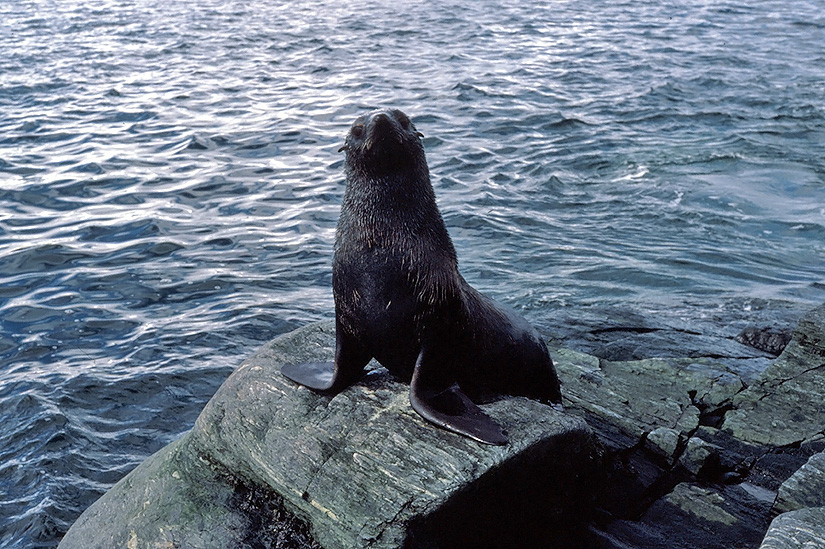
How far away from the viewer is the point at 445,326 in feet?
15.3

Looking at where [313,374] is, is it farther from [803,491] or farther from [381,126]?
[803,491]

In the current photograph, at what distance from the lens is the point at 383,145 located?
4.66m

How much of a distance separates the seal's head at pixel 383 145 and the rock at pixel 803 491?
2.66 m

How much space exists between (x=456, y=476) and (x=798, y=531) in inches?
61.7

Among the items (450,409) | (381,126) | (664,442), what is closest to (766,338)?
(664,442)

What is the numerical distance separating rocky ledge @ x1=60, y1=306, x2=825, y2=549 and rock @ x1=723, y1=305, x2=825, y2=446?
0.01 meters

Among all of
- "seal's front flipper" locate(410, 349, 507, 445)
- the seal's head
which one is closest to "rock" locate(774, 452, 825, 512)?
Result: "seal's front flipper" locate(410, 349, 507, 445)

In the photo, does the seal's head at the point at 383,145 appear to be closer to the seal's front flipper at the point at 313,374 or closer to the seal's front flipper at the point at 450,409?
the seal's front flipper at the point at 450,409

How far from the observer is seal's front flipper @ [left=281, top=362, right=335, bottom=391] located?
4777mm

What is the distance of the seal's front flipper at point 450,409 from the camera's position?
421 centimetres

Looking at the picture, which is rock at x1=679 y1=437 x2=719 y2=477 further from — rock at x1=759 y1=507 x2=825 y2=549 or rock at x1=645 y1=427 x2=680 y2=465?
rock at x1=759 y1=507 x2=825 y2=549

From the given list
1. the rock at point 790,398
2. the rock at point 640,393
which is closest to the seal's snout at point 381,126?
the rock at point 640,393

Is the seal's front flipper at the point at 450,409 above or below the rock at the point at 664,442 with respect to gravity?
above

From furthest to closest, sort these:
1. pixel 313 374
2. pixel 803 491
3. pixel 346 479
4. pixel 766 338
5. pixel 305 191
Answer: pixel 305 191
pixel 766 338
pixel 313 374
pixel 803 491
pixel 346 479
